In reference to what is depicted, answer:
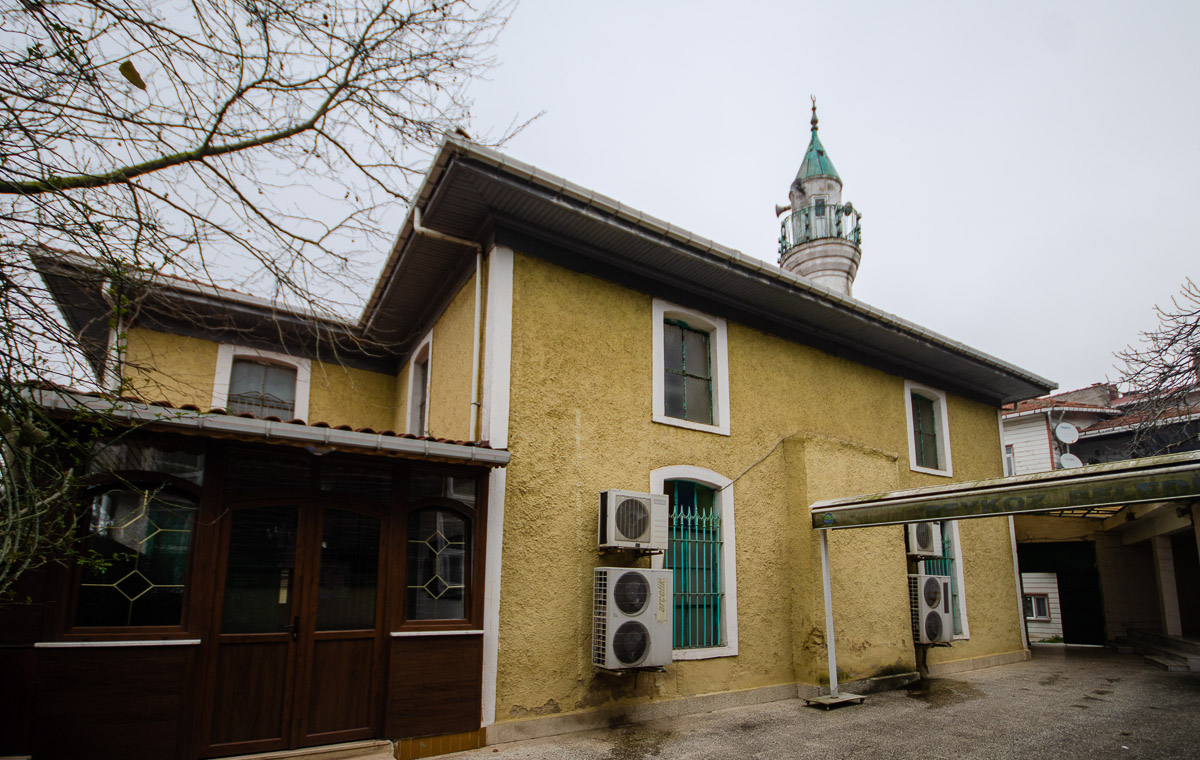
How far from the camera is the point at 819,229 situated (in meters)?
18.9

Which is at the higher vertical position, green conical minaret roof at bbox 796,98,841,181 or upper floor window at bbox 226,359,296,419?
green conical minaret roof at bbox 796,98,841,181

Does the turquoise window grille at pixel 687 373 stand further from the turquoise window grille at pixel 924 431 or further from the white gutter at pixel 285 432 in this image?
the turquoise window grille at pixel 924 431

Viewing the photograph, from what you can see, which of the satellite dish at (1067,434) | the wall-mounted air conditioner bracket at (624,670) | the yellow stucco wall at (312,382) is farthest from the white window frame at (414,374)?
the satellite dish at (1067,434)

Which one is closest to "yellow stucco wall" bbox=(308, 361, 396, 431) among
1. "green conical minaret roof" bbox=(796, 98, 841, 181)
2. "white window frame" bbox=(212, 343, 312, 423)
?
"white window frame" bbox=(212, 343, 312, 423)

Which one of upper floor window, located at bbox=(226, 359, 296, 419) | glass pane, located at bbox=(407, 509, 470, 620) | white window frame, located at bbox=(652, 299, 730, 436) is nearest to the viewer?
glass pane, located at bbox=(407, 509, 470, 620)

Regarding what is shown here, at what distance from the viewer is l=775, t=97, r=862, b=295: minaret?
1852 cm

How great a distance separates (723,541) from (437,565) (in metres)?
3.57

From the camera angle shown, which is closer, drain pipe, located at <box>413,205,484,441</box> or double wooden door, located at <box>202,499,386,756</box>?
double wooden door, located at <box>202,499,386,756</box>

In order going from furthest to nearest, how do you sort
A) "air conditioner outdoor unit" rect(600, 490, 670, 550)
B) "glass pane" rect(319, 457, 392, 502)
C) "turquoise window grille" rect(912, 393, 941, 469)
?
"turquoise window grille" rect(912, 393, 941, 469) < "air conditioner outdoor unit" rect(600, 490, 670, 550) < "glass pane" rect(319, 457, 392, 502)

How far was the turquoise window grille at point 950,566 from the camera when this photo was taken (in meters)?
11.6

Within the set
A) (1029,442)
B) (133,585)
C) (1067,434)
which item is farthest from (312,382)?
(1029,442)

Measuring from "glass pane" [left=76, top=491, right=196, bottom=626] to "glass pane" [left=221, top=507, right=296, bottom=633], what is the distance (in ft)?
1.18

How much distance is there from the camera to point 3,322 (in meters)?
3.62

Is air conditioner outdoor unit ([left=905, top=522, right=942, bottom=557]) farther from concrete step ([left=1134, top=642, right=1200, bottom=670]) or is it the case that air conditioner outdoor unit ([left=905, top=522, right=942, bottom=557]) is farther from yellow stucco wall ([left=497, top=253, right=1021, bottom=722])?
concrete step ([left=1134, top=642, right=1200, bottom=670])
